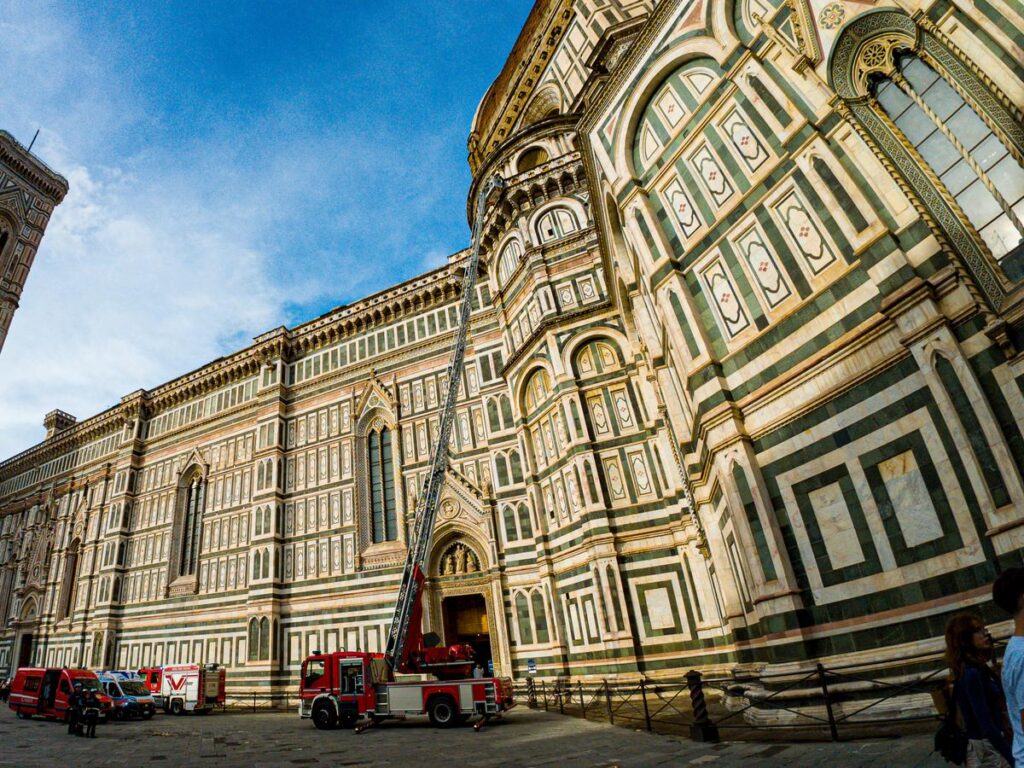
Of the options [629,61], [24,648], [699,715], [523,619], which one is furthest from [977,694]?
[24,648]

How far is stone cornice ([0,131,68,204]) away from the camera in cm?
3869

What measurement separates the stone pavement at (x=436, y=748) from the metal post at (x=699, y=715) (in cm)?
24

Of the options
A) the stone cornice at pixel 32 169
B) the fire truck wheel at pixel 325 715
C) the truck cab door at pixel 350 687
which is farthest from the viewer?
the stone cornice at pixel 32 169

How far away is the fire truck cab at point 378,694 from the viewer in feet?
43.8

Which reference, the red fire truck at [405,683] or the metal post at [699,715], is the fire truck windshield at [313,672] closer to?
the red fire truck at [405,683]

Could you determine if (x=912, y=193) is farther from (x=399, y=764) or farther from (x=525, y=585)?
(x=525, y=585)

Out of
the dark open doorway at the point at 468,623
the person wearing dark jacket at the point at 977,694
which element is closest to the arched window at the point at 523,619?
the dark open doorway at the point at 468,623

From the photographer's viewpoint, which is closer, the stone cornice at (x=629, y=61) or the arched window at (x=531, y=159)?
the stone cornice at (x=629, y=61)

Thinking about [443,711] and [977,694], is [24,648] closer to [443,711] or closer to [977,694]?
[443,711]

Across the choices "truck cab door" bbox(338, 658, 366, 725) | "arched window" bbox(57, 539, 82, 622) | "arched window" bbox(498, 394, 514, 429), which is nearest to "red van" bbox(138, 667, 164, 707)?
"truck cab door" bbox(338, 658, 366, 725)

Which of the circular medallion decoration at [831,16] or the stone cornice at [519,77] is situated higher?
the stone cornice at [519,77]

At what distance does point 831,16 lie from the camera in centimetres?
867

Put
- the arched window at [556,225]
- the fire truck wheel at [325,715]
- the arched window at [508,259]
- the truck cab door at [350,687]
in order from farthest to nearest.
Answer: the arched window at [508,259] < the arched window at [556,225] < the fire truck wheel at [325,715] < the truck cab door at [350,687]

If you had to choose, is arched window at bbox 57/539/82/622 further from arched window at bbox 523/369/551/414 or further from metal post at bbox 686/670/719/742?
metal post at bbox 686/670/719/742
